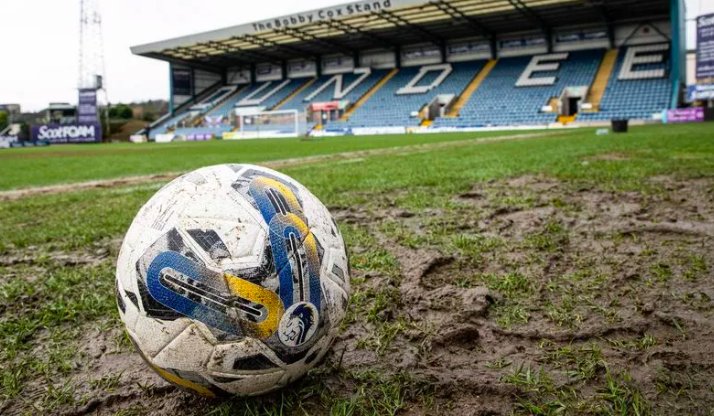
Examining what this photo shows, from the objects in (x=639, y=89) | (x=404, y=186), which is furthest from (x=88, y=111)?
(x=404, y=186)

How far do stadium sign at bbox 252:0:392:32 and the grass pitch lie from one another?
97.4 ft

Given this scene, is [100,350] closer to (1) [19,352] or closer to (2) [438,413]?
(1) [19,352]

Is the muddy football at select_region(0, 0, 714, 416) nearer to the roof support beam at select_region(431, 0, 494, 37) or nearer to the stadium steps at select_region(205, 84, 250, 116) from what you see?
the roof support beam at select_region(431, 0, 494, 37)

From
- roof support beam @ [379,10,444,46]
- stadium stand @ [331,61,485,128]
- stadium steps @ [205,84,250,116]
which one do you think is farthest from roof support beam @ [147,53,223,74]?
roof support beam @ [379,10,444,46]

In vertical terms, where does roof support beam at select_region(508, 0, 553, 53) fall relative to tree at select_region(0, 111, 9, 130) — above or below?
above

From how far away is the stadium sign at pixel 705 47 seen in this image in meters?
27.3

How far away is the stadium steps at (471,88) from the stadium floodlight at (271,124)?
11.1 m

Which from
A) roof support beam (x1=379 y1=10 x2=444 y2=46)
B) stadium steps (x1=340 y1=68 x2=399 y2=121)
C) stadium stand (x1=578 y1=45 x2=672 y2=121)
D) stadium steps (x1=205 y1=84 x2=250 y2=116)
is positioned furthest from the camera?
stadium steps (x1=205 y1=84 x2=250 y2=116)

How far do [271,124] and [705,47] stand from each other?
1142 inches

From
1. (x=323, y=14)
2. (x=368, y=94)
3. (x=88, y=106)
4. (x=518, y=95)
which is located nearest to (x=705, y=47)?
(x=518, y=95)

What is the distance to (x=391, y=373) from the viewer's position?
1833 millimetres

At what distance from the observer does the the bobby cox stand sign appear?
1835 inches

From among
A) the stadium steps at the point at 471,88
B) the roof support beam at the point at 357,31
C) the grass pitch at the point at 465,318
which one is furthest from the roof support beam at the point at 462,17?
the grass pitch at the point at 465,318

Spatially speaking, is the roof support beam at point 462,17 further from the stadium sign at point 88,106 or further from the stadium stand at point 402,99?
the stadium sign at point 88,106
